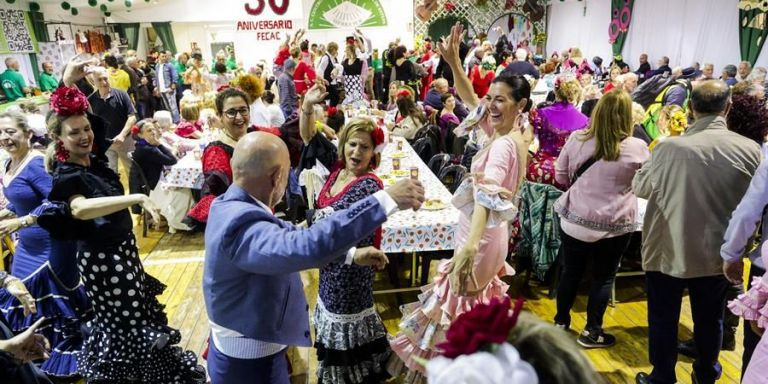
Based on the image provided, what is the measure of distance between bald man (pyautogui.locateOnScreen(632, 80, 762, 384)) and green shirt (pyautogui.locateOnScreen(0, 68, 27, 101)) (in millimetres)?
11553

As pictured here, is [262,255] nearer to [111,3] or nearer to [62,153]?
[62,153]

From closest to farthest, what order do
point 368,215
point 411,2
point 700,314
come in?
point 368,215 → point 700,314 → point 411,2

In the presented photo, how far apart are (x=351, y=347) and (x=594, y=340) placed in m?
1.57

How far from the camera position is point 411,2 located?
48.4 feet

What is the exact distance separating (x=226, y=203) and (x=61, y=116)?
1286 mm

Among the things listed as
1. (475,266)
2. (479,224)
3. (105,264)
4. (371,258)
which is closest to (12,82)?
(105,264)

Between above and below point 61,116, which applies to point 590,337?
below

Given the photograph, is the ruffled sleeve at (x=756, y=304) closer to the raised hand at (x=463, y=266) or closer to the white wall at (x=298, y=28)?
the raised hand at (x=463, y=266)

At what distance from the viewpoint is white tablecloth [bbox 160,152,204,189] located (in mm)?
4613

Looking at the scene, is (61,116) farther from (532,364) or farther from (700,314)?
(700,314)

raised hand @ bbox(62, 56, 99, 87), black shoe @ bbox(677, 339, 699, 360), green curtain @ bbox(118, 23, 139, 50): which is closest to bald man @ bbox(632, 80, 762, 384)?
black shoe @ bbox(677, 339, 699, 360)

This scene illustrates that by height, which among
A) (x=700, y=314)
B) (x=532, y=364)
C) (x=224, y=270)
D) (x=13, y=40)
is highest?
(x=13, y=40)

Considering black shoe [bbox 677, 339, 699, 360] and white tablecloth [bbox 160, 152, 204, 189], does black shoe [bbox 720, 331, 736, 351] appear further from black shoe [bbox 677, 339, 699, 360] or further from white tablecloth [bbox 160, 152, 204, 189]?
white tablecloth [bbox 160, 152, 204, 189]

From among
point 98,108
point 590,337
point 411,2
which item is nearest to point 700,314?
point 590,337
